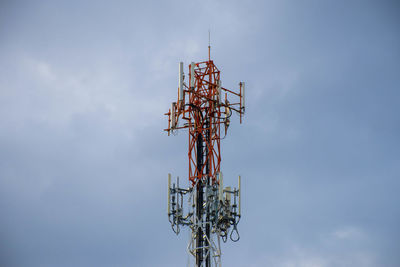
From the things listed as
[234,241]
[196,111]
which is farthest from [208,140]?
[234,241]

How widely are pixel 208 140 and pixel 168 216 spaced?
288 inches

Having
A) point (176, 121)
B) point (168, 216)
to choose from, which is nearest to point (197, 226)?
point (168, 216)

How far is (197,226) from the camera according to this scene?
8556 cm

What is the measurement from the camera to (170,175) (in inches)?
3435

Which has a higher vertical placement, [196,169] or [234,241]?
[196,169]

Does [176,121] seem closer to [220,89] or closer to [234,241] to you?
[220,89]

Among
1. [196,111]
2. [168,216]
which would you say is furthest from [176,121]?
[168,216]

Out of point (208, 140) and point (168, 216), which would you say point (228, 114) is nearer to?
point (208, 140)

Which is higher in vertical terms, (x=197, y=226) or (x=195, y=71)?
(x=195, y=71)

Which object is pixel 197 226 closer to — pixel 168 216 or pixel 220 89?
pixel 168 216

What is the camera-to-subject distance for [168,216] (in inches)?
3398

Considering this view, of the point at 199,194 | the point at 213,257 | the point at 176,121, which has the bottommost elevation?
the point at 213,257

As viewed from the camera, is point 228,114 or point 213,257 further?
point 228,114

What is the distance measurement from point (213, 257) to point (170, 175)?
7.82m
